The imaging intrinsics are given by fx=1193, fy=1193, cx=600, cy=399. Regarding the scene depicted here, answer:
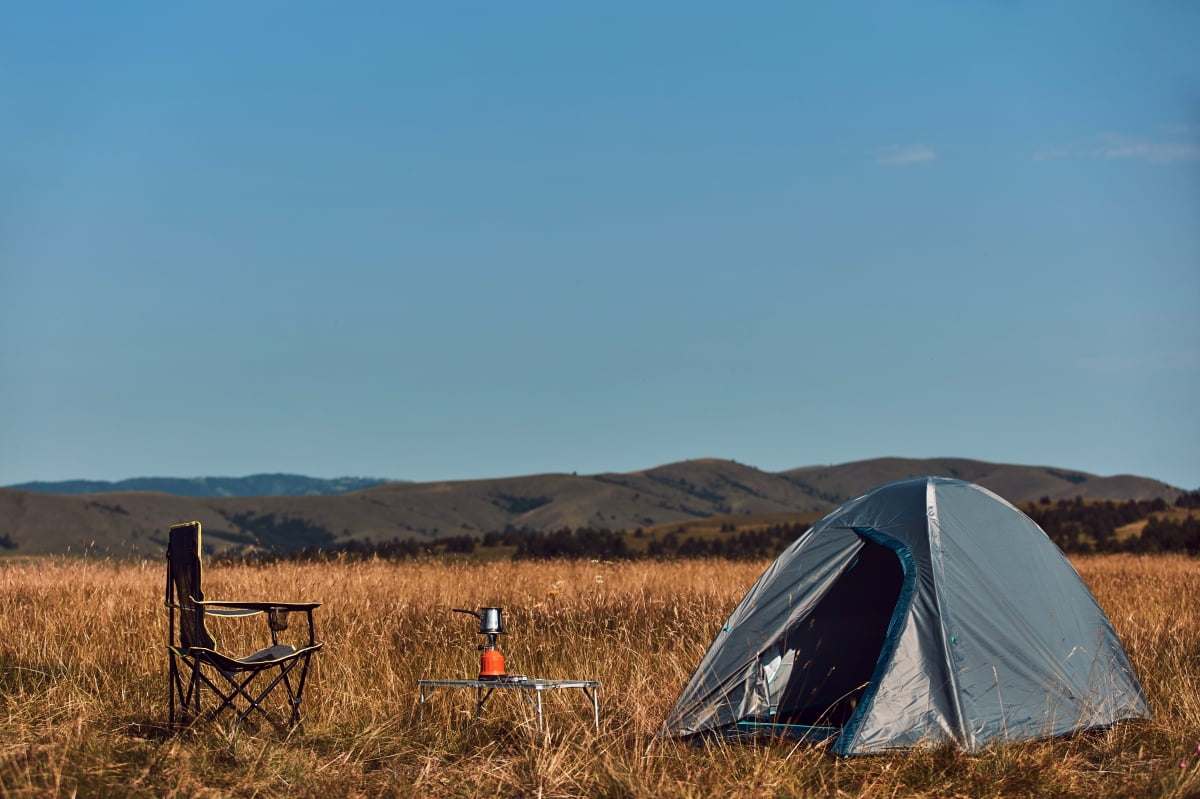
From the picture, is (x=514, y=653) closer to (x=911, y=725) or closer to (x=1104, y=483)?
(x=911, y=725)

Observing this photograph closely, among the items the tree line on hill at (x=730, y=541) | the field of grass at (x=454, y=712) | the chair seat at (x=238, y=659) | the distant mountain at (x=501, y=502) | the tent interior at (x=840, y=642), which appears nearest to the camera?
the field of grass at (x=454, y=712)

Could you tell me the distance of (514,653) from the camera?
9.35 m

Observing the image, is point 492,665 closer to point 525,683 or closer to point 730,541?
point 525,683

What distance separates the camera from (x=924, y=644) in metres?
6.55

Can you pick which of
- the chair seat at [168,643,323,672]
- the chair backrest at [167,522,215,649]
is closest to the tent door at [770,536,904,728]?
the chair seat at [168,643,323,672]

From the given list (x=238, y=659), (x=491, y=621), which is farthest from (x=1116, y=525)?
(x=238, y=659)

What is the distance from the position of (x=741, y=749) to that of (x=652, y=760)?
0.47 meters

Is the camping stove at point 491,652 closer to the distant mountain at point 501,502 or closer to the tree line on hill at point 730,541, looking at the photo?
the tree line on hill at point 730,541

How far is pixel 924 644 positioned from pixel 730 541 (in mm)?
30528

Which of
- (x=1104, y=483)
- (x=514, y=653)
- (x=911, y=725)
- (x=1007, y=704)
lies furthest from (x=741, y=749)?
(x=1104, y=483)

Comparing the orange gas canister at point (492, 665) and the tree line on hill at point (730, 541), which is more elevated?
the tree line on hill at point (730, 541)

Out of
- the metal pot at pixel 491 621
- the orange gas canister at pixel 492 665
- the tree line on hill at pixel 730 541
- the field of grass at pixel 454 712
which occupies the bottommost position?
the field of grass at pixel 454 712

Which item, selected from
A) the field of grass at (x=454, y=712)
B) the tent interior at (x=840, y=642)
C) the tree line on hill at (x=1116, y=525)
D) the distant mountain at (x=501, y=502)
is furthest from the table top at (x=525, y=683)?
the distant mountain at (x=501, y=502)

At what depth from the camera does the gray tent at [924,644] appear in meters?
6.40
